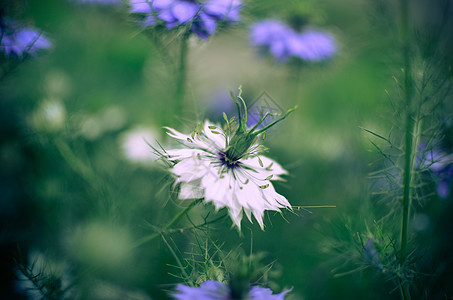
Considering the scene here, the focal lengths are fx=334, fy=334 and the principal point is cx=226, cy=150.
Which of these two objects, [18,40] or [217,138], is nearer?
[217,138]

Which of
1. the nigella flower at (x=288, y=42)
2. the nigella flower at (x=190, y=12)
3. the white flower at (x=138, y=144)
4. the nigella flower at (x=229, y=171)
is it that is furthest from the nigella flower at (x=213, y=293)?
the nigella flower at (x=288, y=42)

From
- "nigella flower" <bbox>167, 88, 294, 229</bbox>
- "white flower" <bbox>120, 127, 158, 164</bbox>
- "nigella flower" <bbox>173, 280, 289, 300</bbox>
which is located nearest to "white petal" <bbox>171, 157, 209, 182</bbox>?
"nigella flower" <bbox>167, 88, 294, 229</bbox>

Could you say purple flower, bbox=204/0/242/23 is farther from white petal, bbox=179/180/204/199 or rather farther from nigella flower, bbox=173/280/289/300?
nigella flower, bbox=173/280/289/300

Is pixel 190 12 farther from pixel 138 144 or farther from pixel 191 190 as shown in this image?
pixel 138 144

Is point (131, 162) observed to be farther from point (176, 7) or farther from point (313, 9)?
point (313, 9)

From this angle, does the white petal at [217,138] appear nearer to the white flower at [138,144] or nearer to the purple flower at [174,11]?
the purple flower at [174,11]

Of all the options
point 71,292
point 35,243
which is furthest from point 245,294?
point 35,243

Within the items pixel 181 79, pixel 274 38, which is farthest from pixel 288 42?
pixel 181 79
